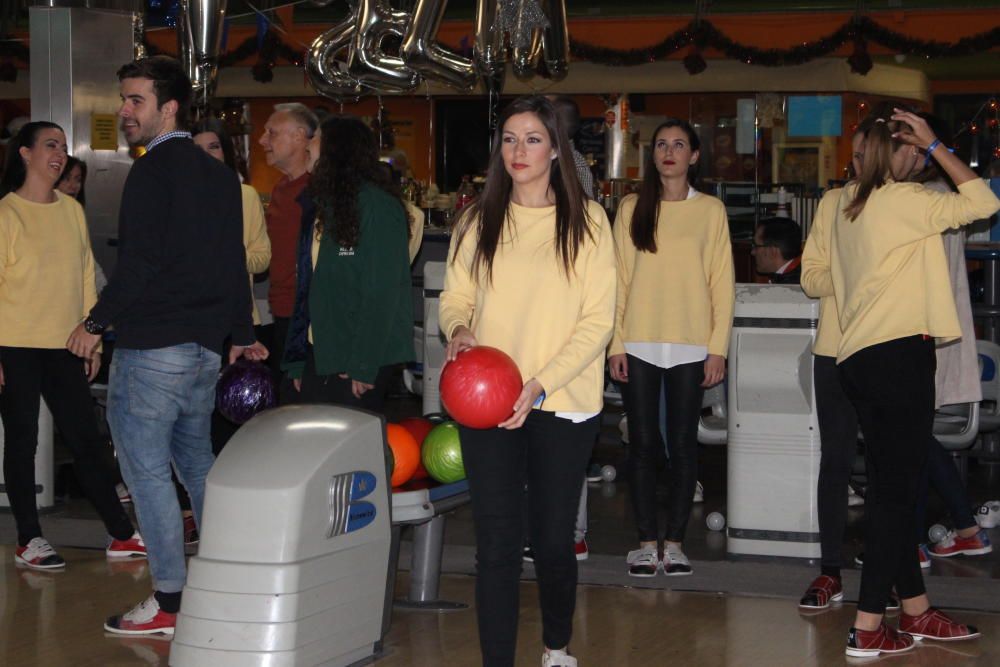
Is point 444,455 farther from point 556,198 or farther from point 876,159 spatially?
point 876,159

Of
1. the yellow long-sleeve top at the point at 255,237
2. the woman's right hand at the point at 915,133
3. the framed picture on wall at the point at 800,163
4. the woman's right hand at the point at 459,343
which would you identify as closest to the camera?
the woman's right hand at the point at 459,343

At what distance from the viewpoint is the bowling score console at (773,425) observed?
16.6 feet

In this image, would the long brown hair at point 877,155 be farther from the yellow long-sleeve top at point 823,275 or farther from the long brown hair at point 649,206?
the long brown hair at point 649,206

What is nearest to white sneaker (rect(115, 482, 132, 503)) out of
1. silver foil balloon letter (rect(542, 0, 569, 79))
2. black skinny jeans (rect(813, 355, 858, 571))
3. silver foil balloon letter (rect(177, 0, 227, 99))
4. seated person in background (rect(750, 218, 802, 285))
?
silver foil balloon letter (rect(177, 0, 227, 99))

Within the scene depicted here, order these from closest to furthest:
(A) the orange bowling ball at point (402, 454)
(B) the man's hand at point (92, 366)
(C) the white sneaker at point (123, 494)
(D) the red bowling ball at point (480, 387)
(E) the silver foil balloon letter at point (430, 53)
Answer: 1. (D) the red bowling ball at point (480, 387)
2. (A) the orange bowling ball at point (402, 454)
3. (B) the man's hand at point (92, 366)
4. (E) the silver foil balloon letter at point (430, 53)
5. (C) the white sneaker at point (123, 494)

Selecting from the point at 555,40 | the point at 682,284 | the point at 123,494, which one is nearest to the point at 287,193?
the point at 682,284

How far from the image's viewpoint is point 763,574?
4941 millimetres

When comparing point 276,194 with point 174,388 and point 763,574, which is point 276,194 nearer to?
point 174,388

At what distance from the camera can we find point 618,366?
4.77 metres

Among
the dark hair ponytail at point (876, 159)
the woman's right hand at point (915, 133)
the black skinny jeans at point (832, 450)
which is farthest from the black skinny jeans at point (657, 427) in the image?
the woman's right hand at point (915, 133)

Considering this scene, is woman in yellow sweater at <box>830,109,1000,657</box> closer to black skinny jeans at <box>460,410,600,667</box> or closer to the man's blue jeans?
black skinny jeans at <box>460,410,600,667</box>

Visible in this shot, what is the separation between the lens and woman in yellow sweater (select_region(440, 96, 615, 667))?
332cm

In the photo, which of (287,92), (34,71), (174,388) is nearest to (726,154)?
(287,92)

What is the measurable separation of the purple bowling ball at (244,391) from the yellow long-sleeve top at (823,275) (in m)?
1.82
